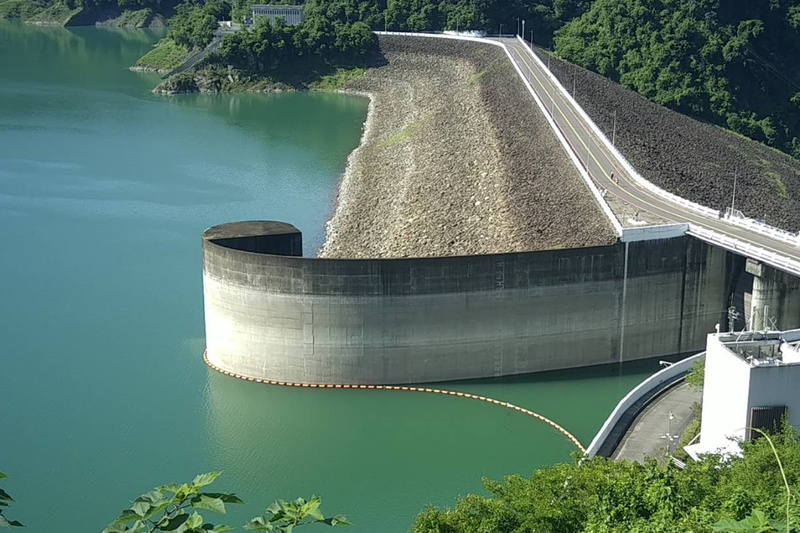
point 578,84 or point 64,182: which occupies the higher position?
point 578,84

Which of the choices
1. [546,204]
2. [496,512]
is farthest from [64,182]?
[496,512]

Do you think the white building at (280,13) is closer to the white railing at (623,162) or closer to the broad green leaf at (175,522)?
the white railing at (623,162)

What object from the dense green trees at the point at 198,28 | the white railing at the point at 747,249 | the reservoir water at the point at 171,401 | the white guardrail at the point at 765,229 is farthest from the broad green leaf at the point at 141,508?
the dense green trees at the point at 198,28

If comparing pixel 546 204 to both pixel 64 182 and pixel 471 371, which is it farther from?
pixel 64 182

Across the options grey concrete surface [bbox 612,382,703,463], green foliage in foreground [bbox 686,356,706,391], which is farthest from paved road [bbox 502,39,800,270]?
grey concrete surface [bbox 612,382,703,463]

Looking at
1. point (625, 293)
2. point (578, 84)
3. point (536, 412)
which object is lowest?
point (536, 412)
